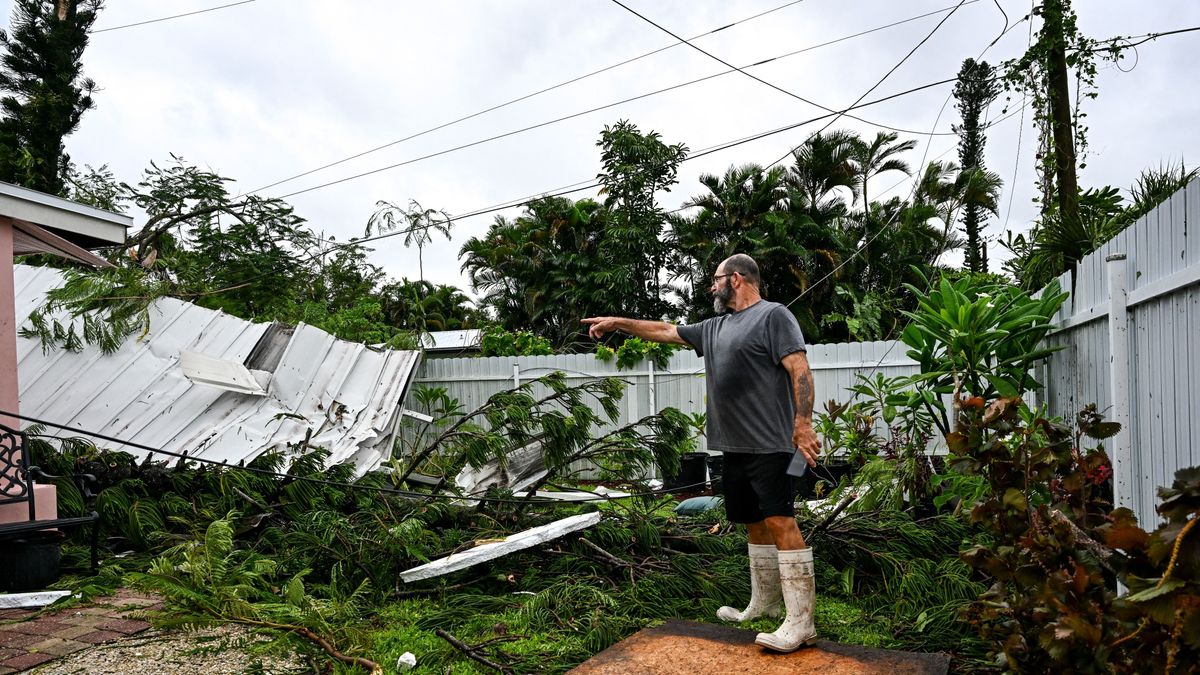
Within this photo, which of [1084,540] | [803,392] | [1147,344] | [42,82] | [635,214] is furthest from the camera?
[635,214]

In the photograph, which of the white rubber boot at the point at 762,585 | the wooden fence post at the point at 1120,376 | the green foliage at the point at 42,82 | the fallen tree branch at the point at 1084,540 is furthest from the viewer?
the green foliage at the point at 42,82

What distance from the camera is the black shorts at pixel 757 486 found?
3662 millimetres

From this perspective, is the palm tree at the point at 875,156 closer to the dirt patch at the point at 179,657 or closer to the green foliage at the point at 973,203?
the green foliage at the point at 973,203

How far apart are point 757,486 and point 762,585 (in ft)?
1.96

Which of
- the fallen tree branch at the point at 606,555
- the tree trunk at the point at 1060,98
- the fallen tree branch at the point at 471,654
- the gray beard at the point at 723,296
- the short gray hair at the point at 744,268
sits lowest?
the fallen tree branch at the point at 471,654

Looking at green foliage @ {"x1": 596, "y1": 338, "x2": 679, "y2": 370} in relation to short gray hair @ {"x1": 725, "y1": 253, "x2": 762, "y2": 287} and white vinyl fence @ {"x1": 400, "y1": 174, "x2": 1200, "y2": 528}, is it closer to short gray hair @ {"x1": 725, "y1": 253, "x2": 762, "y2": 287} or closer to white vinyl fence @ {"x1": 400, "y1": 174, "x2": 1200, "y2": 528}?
white vinyl fence @ {"x1": 400, "y1": 174, "x2": 1200, "y2": 528}

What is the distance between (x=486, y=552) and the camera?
15.2 ft

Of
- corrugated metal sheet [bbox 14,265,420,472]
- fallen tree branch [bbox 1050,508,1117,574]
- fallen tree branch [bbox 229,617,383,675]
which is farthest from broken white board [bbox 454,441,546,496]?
fallen tree branch [bbox 1050,508,1117,574]

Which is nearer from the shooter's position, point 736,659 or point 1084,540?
point 1084,540

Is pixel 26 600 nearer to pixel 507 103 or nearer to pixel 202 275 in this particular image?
pixel 202 275

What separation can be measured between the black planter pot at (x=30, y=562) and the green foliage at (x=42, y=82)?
15.4 m

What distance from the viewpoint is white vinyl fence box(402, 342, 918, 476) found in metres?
10.3

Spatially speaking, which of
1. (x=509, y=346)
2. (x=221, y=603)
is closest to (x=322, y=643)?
(x=221, y=603)

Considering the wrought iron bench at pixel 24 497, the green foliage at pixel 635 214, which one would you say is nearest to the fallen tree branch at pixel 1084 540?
the wrought iron bench at pixel 24 497
